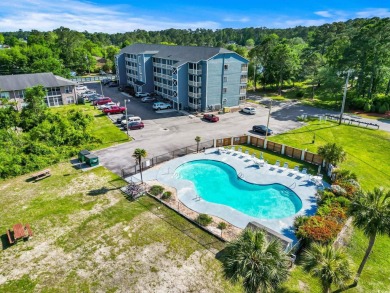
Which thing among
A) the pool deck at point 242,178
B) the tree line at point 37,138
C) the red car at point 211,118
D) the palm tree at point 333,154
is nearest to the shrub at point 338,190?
the pool deck at point 242,178

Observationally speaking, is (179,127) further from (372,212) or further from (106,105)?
(372,212)

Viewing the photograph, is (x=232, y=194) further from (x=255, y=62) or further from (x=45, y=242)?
(x=255, y=62)

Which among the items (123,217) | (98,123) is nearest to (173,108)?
(98,123)

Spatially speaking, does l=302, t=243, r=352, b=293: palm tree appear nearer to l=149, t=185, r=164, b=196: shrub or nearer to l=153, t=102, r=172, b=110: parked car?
l=149, t=185, r=164, b=196: shrub

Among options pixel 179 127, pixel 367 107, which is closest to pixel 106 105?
pixel 179 127

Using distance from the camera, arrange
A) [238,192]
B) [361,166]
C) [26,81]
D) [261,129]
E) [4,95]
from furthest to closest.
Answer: [26,81] < [4,95] < [261,129] < [361,166] < [238,192]
